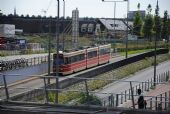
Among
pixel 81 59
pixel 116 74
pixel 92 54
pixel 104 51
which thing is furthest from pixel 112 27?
pixel 81 59

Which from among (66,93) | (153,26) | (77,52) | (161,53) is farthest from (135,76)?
(153,26)

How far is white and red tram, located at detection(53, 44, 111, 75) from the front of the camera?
43.0m

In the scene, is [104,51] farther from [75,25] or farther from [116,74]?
[75,25]

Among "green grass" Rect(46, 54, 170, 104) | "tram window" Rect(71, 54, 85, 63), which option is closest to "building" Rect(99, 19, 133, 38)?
"green grass" Rect(46, 54, 170, 104)

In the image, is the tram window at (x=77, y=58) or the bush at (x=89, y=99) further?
the tram window at (x=77, y=58)

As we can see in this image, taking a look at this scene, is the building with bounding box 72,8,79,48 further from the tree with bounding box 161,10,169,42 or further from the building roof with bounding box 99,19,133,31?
the building roof with bounding box 99,19,133,31

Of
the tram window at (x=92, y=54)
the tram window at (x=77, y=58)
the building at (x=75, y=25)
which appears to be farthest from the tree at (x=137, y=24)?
the tram window at (x=77, y=58)

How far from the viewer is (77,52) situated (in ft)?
148

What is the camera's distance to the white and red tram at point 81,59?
43031 millimetres

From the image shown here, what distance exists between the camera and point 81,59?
46.5 m

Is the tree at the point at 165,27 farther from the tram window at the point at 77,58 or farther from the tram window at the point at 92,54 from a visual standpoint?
the tram window at the point at 77,58

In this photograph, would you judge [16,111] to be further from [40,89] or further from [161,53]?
[161,53]

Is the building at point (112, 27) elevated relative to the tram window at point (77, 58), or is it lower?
elevated

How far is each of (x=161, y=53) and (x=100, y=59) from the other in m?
29.6
